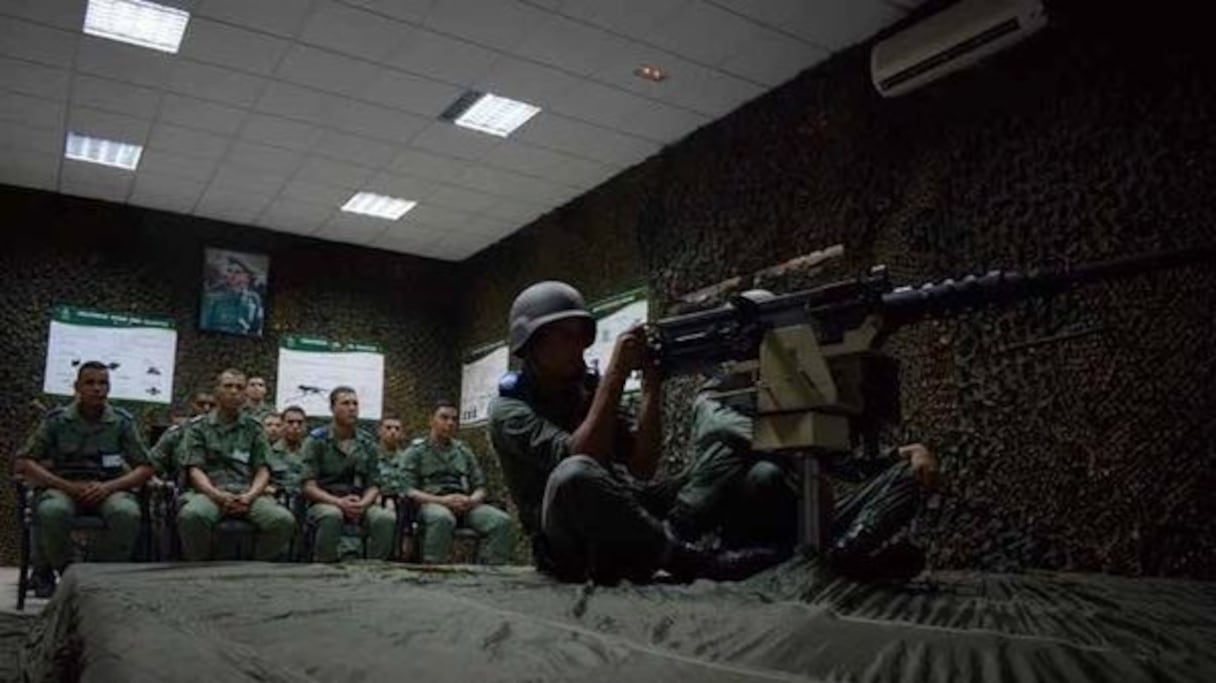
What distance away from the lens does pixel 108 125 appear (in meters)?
5.36

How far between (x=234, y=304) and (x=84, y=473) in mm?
3132

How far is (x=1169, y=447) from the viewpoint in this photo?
287 centimetres

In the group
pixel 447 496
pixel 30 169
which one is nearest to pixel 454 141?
pixel 447 496

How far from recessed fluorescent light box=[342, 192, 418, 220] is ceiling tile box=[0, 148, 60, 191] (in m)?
2.00

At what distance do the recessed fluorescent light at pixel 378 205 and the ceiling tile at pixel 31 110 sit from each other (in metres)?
1.95

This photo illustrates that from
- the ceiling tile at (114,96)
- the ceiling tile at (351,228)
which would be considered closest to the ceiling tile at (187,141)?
the ceiling tile at (114,96)

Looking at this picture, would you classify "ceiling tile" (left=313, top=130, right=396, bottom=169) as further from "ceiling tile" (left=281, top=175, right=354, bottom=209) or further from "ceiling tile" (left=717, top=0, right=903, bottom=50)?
"ceiling tile" (left=717, top=0, right=903, bottom=50)

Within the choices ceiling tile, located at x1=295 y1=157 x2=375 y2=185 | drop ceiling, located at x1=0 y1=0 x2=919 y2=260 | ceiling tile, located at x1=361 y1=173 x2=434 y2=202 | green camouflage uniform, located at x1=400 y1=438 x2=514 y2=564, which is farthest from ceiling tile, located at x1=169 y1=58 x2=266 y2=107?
green camouflage uniform, located at x1=400 y1=438 x2=514 y2=564

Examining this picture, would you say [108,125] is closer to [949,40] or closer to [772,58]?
[772,58]

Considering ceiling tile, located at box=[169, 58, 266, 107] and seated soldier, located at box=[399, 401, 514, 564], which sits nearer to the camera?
ceiling tile, located at box=[169, 58, 266, 107]

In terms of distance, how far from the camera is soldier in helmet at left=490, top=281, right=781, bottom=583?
2.06 metres

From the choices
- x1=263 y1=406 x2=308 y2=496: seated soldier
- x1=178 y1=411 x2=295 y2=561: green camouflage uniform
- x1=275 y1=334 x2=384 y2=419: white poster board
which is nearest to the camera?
x1=178 y1=411 x2=295 y2=561: green camouflage uniform

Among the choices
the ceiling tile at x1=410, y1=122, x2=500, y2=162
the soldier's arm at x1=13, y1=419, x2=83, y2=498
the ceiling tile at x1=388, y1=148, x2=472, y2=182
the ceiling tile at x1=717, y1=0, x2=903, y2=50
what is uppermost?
the ceiling tile at x1=717, y1=0, x2=903, y2=50

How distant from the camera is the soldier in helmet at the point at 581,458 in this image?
206cm
